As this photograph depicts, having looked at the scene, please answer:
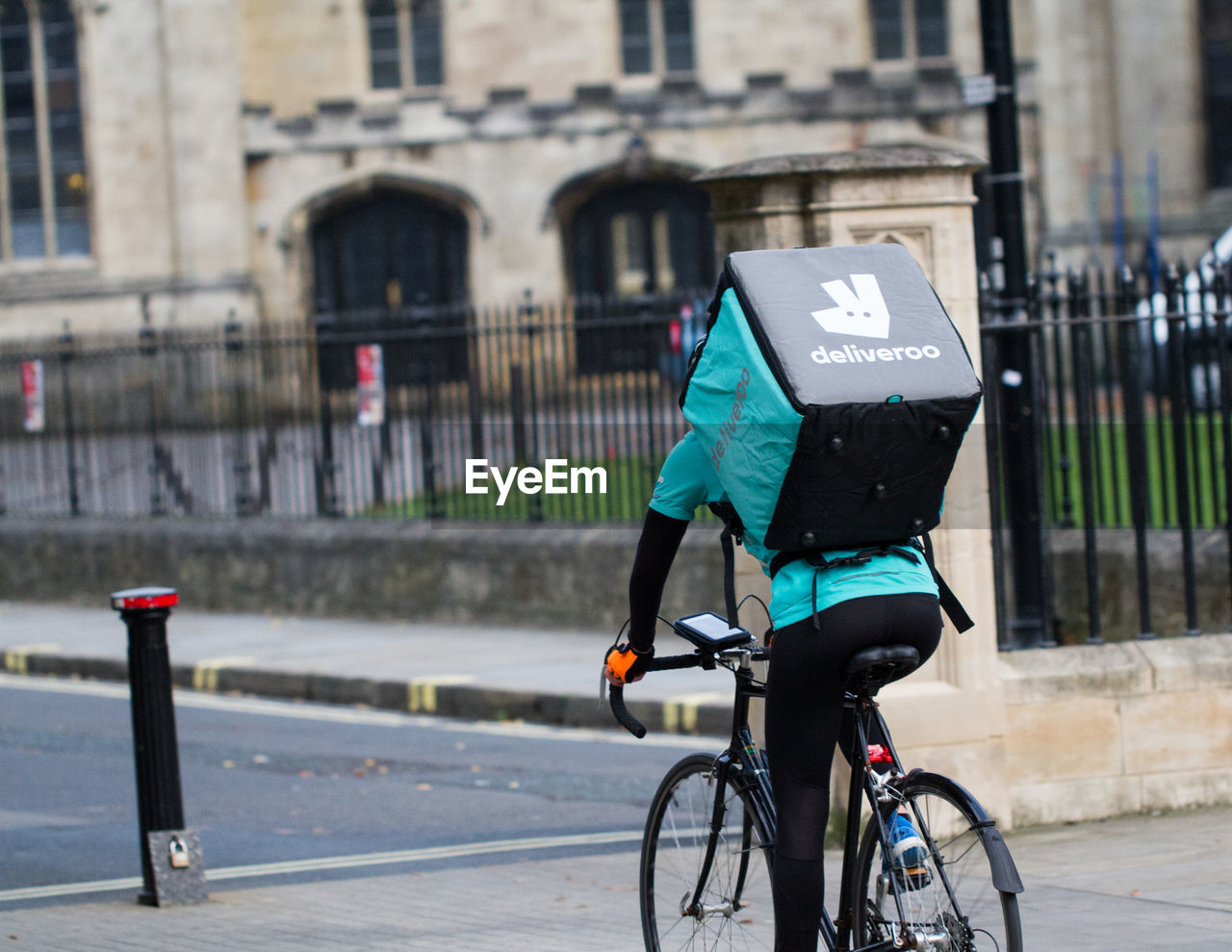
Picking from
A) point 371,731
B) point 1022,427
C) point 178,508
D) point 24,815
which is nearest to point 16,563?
point 178,508

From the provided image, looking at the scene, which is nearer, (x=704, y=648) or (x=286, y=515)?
(x=704, y=648)

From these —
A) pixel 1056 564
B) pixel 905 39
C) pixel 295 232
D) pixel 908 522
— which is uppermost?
pixel 905 39

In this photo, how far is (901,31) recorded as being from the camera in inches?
1250

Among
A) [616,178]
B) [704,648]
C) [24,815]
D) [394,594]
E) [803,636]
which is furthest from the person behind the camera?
[616,178]

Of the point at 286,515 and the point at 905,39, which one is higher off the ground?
the point at 905,39

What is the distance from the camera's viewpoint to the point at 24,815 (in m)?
8.29

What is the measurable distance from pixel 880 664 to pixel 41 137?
3118 cm

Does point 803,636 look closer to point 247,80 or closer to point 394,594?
point 394,594

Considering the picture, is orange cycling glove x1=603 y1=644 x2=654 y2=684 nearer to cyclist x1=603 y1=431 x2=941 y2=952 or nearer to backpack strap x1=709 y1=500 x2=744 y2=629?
backpack strap x1=709 y1=500 x2=744 y2=629

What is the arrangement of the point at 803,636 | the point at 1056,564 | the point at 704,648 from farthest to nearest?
the point at 1056,564 → the point at 704,648 → the point at 803,636

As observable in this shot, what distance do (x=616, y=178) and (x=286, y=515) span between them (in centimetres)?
1690

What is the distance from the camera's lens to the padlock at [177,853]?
642cm

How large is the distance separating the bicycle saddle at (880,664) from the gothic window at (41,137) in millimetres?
30398

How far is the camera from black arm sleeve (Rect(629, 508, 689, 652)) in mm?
4270
